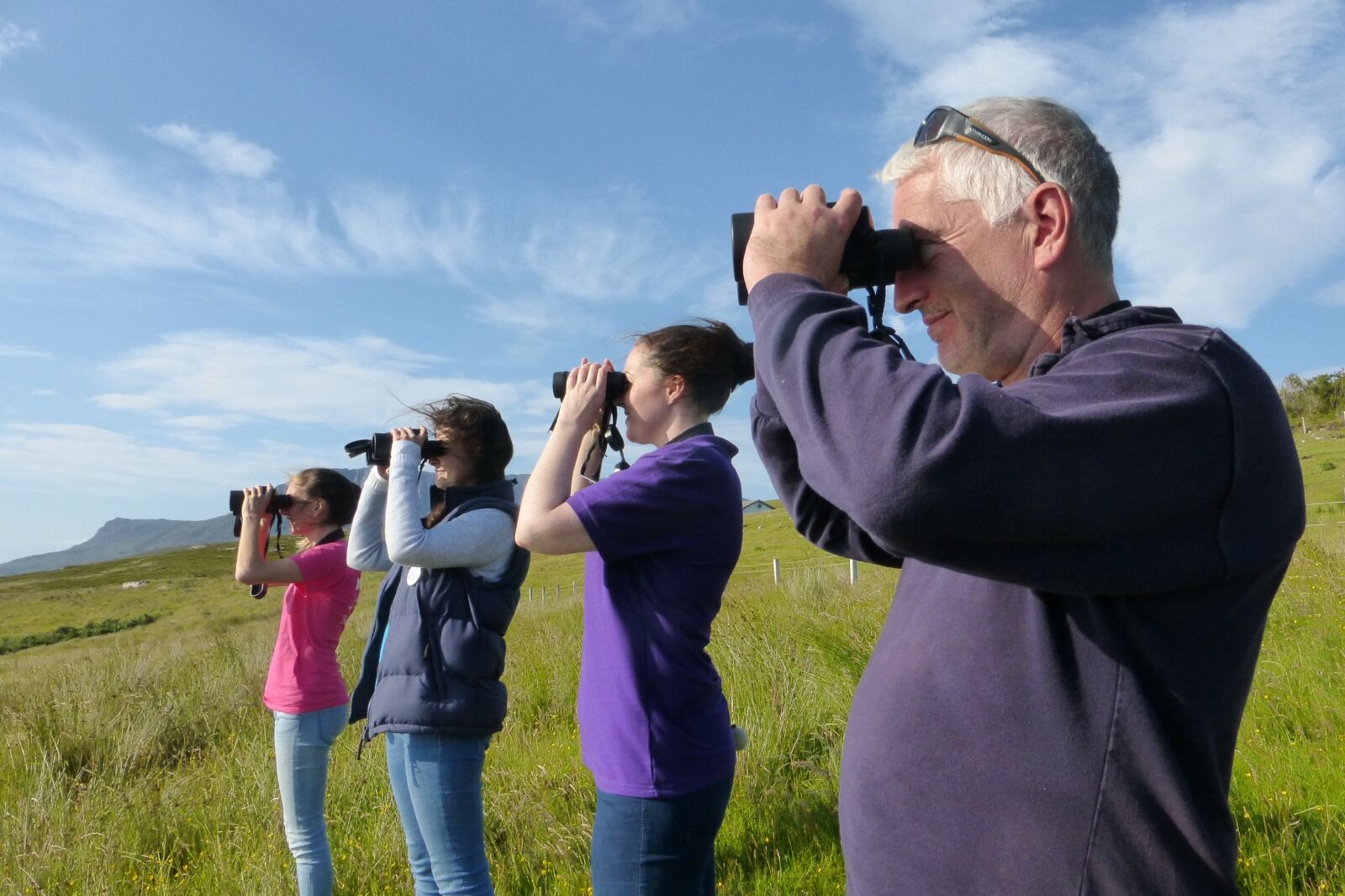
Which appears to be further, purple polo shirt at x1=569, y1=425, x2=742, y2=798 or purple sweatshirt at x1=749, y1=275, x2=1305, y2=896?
purple polo shirt at x1=569, y1=425, x2=742, y2=798

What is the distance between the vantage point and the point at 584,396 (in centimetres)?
242

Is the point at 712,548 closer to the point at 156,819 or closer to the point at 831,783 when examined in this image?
the point at 831,783

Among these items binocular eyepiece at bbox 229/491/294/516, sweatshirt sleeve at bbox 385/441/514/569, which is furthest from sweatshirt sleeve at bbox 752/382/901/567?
binocular eyepiece at bbox 229/491/294/516

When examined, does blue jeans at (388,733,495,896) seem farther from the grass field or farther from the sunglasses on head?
the sunglasses on head

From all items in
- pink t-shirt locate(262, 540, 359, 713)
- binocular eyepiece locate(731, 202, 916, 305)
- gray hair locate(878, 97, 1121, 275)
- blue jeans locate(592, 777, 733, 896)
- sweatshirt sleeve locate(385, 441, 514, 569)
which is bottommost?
blue jeans locate(592, 777, 733, 896)

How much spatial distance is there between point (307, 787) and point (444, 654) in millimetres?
1116

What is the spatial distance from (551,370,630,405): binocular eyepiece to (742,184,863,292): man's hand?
1.29 meters

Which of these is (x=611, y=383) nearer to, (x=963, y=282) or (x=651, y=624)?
(x=651, y=624)

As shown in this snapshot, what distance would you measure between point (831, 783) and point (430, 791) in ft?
5.92

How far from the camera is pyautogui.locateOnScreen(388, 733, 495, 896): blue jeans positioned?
8.75 ft

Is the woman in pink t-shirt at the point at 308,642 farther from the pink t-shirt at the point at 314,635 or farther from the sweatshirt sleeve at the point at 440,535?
the sweatshirt sleeve at the point at 440,535

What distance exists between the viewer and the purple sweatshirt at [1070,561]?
0.91m

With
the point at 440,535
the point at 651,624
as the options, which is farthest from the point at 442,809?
the point at 651,624

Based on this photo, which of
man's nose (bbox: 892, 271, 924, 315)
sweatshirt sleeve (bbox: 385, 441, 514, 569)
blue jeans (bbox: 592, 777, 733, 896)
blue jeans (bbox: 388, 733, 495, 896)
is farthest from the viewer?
sweatshirt sleeve (bbox: 385, 441, 514, 569)
